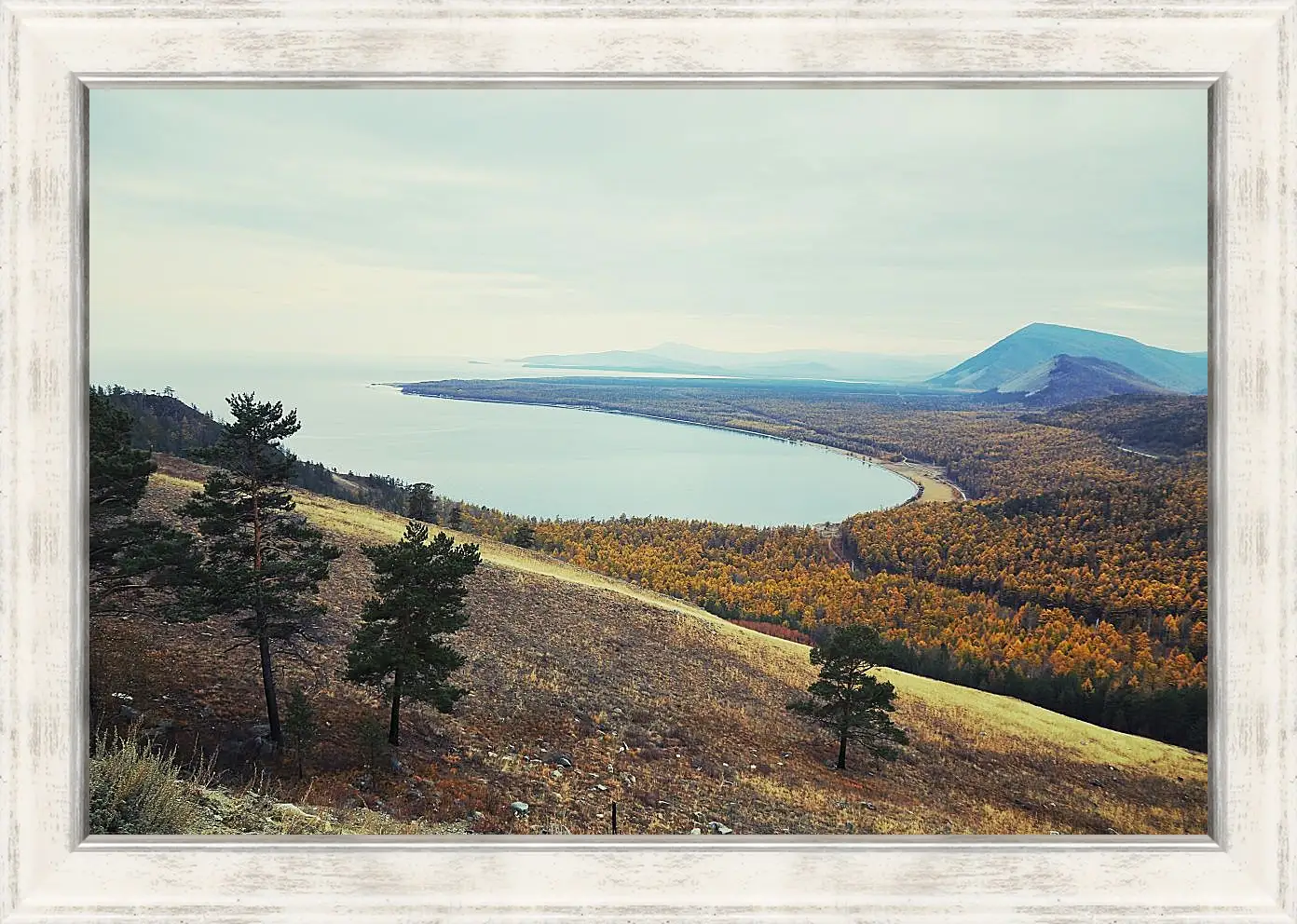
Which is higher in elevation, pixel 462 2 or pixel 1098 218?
pixel 462 2

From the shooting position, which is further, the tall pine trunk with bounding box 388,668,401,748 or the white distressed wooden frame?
the tall pine trunk with bounding box 388,668,401,748

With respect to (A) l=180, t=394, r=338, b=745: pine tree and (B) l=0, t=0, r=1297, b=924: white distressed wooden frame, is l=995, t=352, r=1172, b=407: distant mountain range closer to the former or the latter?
(B) l=0, t=0, r=1297, b=924: white distressed wooden frame

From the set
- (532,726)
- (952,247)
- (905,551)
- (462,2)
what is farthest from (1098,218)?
(532,726)

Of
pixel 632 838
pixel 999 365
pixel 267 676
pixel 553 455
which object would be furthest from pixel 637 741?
pixel 999 365

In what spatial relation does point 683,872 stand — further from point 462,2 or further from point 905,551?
point 462,2

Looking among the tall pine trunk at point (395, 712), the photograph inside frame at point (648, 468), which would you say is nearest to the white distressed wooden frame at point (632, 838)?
the photograph inside frame at point (648, 468)

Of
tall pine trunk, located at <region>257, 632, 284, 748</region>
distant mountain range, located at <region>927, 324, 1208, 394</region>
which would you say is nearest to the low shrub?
tall pine trunk, located at <region>257, 632, 284, 748</region>

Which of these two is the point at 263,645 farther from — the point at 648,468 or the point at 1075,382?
the point at 1075,382
